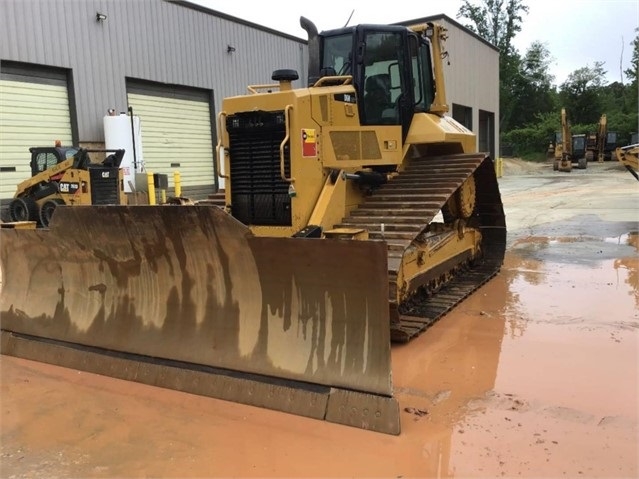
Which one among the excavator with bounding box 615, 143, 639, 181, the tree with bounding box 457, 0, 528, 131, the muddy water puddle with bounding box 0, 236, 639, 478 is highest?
the tree with bounding box 457, 0, 528, 131

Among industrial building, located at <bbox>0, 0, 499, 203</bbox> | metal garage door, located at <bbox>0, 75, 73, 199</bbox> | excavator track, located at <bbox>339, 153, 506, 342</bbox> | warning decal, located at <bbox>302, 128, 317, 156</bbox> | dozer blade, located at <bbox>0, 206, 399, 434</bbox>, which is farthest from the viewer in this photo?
industrial building, located at <bbox>0, 0, 499, 203</bbox>

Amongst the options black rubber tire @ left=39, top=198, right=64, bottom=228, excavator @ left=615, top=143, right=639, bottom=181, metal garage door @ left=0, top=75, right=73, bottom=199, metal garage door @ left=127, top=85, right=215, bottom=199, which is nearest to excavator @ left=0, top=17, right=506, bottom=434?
excavator @ left=615, top=143, right=639, bottom=181

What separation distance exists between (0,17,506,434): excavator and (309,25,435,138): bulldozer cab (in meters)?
0.02

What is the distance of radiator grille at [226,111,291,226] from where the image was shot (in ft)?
17.0

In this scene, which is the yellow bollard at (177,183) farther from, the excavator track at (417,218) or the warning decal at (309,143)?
the warning decal at (309,143)

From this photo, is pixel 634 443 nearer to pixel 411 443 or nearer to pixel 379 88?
pixel 411 443

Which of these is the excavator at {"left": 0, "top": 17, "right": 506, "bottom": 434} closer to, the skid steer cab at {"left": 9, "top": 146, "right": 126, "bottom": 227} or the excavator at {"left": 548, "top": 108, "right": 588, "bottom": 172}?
the skid steer cab at {"left": 9, "top": 146, "right": 126, "bottom": 227}

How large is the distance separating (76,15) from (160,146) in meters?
4.00

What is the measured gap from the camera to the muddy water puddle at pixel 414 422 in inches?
118

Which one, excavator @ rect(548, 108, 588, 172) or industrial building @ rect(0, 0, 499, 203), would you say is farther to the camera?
excavator @ rect(548, 108, 588, 172)

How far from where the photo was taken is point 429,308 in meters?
5.78

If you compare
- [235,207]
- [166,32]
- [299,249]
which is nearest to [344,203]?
[235,207]

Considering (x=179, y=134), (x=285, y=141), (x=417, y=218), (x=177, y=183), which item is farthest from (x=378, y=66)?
Result: (x=179, y=134)

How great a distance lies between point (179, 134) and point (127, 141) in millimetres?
3011
